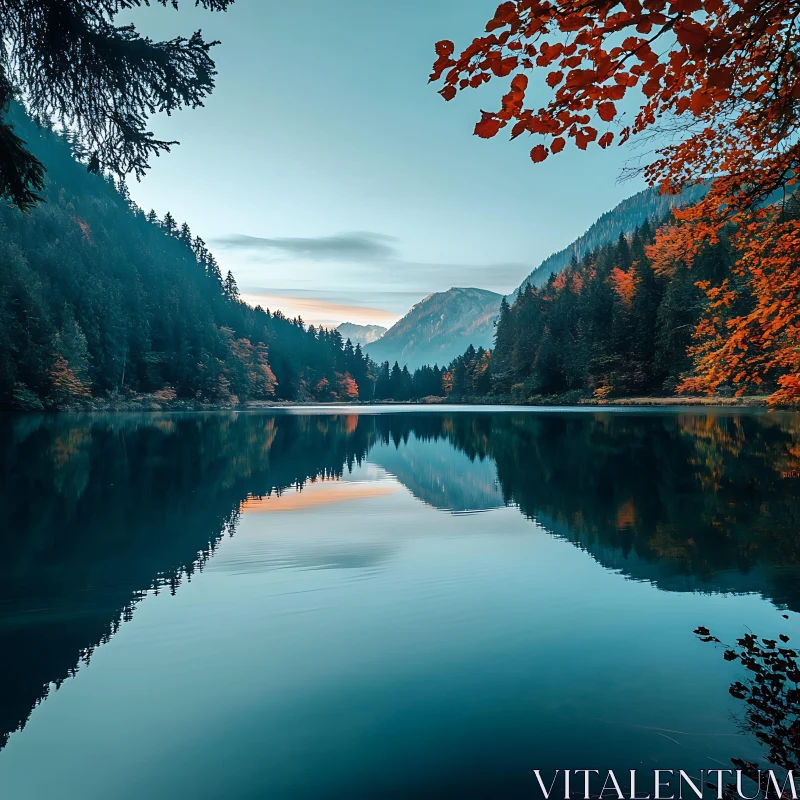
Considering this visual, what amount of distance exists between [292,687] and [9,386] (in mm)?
60328

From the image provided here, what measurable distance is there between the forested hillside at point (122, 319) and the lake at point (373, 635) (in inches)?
1857

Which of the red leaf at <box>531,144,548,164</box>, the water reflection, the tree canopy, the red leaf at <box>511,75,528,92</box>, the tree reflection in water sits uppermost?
the tree canopy

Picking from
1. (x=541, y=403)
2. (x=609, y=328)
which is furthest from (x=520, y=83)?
(x=541, y=403)

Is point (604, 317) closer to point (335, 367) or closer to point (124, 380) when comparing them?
point (124, 380)

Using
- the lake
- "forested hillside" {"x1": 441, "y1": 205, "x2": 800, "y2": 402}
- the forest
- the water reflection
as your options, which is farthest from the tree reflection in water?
"forested hillside" {"x1": 441, "y1": 205, "x2": 800, "y2": 402}

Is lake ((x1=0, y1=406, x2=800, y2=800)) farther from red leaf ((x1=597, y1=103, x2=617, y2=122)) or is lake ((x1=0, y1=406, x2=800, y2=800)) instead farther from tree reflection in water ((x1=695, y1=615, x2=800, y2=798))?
red leaf ((x1=597, y1=103, x2=617, y2=122))

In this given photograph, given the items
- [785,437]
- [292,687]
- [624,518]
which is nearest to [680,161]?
[292,687]

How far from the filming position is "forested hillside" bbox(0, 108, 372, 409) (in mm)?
57031

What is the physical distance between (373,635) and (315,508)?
819 centimetres

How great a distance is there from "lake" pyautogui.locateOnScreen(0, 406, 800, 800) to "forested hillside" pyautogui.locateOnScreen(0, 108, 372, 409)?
47170 millimetres

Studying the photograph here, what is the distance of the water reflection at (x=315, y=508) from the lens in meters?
6.95

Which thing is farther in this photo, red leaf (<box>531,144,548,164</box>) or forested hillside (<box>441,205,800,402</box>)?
forested hillside (<box>441,205,800,402</box>)

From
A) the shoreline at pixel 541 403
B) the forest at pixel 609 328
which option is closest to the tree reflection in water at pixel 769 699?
the shoreline at pixel 541 403

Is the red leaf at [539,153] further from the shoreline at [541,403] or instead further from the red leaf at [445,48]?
the shoreline at [541,403]
